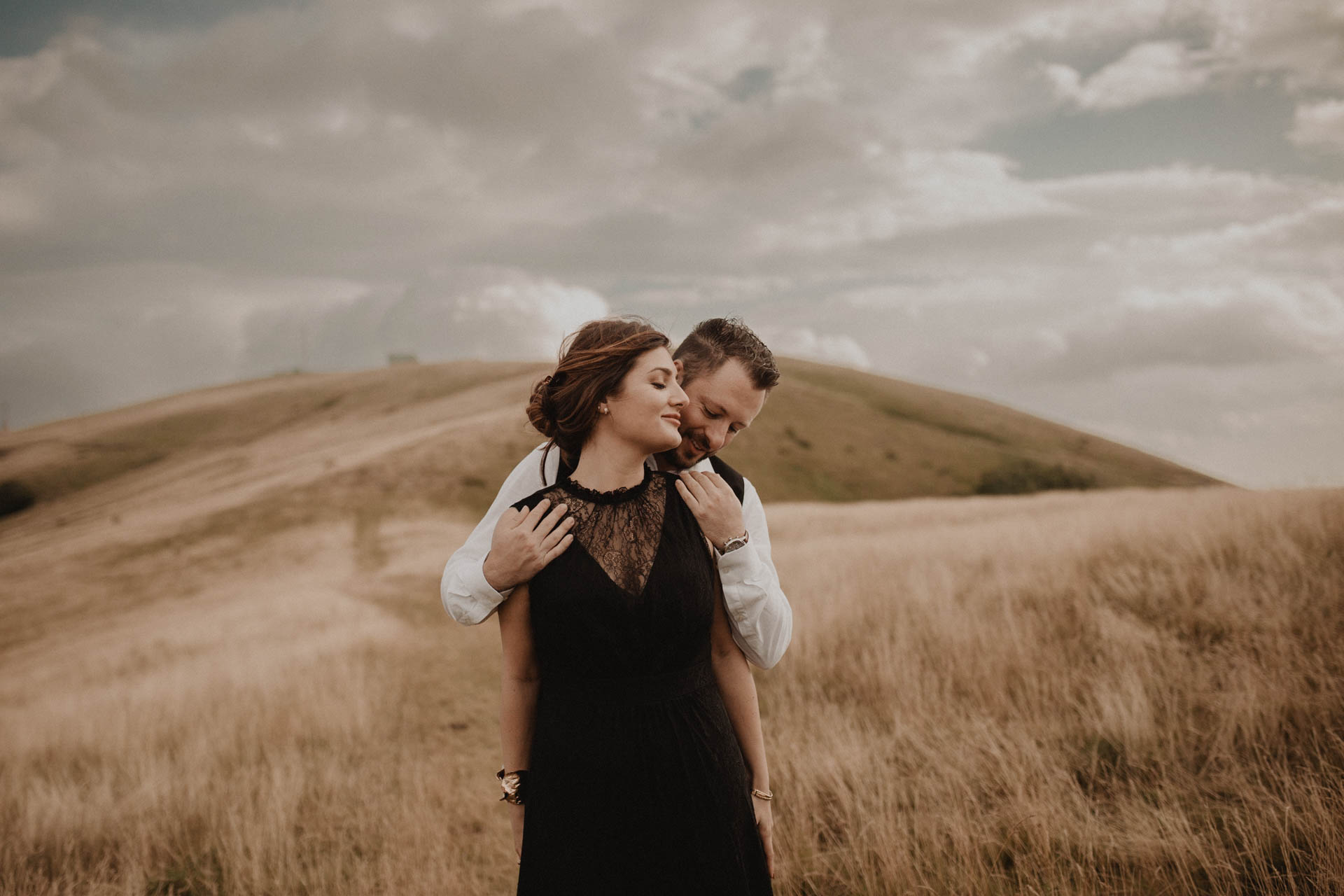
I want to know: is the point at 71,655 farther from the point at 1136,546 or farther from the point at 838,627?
the point at 1136,546

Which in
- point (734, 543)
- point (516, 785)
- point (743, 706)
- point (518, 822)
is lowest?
point (518, 822)

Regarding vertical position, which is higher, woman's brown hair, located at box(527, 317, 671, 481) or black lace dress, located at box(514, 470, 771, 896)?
woman's brown hair, located at box(527, 317, 671, 481)

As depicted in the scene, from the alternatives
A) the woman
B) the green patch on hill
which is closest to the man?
the woman

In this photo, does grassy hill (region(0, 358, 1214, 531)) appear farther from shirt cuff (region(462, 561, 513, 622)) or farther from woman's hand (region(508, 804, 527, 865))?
shirt cuff (region(462, 561, 513, 622))

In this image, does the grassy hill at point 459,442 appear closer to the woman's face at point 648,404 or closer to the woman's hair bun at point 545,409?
the woman's hair bun at point 545,409

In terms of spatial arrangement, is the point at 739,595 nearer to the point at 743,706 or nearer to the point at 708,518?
the point at 708,518

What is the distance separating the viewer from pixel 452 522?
3375 centimetres

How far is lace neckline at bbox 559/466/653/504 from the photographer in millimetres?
2381

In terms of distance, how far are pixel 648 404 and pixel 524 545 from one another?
0.64m

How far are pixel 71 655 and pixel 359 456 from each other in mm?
25920

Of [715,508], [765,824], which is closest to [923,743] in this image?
[765,824]

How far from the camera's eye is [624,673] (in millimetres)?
2268

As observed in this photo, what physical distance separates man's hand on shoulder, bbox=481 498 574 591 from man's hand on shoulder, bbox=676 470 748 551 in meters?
0.44

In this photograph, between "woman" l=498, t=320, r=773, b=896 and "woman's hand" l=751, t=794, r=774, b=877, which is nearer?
"woman" l=498, t=320, r=773, b=896
